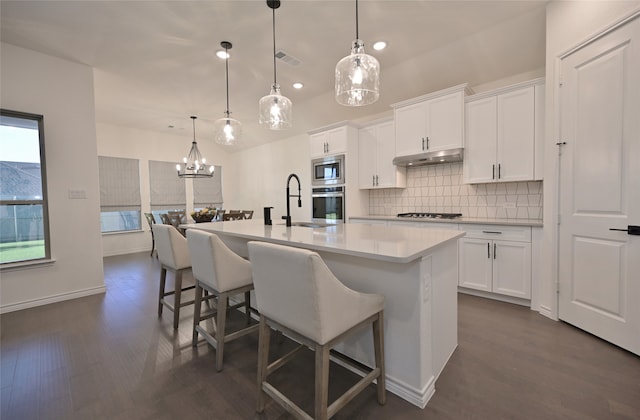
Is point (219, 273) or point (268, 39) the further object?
point (268, 39)

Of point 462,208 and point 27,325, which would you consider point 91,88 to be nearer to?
point 27,325

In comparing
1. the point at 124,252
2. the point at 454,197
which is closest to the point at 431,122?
the point at 454,197

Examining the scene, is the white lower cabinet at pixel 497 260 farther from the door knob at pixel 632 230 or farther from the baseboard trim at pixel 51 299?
the baseboard trim at pixel 51 299

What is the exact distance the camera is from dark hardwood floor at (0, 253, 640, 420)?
145 cm

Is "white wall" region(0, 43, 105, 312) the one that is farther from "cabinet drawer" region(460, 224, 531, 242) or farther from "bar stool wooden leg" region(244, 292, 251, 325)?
"cabinet drawer" region(460, 224, 531, 242)

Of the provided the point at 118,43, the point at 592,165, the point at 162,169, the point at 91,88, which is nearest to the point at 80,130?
the point at 91,88

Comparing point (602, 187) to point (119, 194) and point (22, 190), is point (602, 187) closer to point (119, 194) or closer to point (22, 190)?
point (22, 190)

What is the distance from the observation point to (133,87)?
4.13m

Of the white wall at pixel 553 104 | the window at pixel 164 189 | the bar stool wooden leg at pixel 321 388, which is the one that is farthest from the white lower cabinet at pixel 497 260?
the window at pixel 164 189

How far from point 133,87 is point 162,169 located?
2893 mm

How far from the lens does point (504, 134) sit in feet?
9.77

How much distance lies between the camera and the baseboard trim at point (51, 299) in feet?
9.53

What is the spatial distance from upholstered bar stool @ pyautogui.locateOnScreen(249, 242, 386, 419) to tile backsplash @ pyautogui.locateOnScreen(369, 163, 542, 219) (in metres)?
2.73

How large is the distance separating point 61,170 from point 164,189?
11.7 ft
